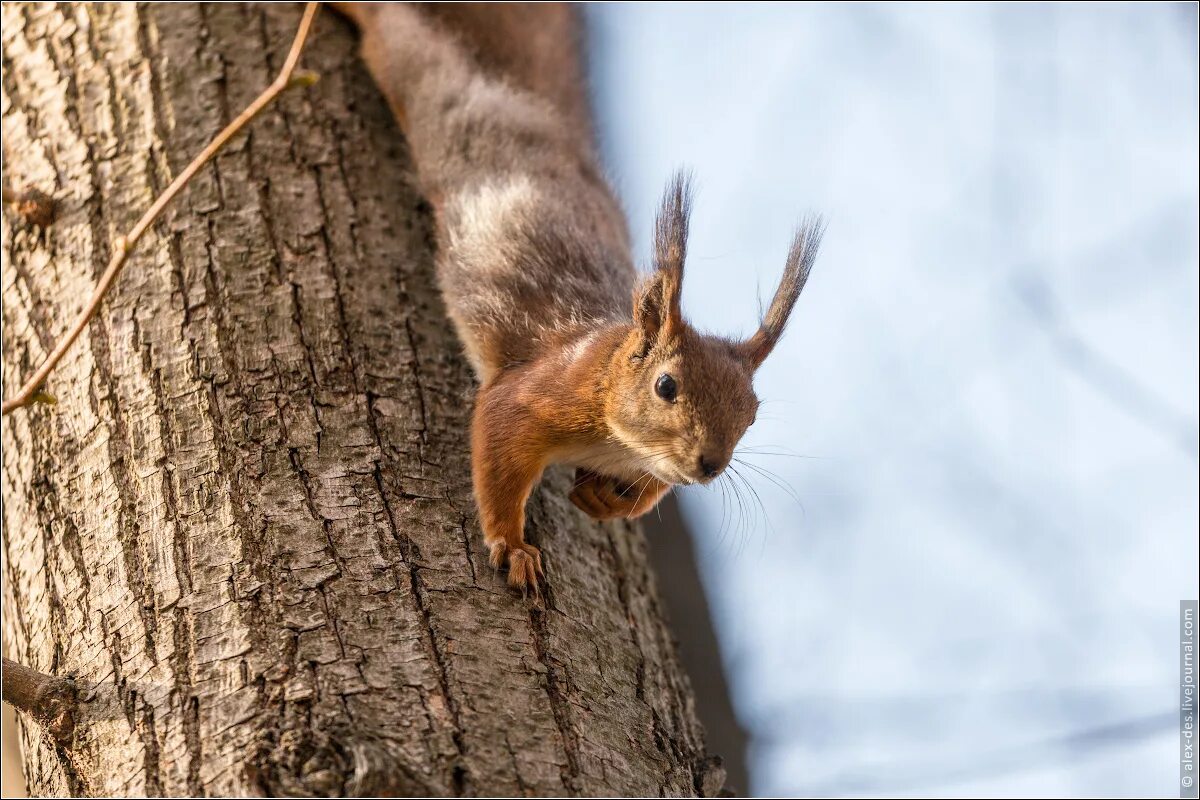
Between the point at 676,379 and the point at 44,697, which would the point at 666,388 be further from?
the point at 44,697

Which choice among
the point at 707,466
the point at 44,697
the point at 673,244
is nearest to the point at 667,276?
the point at 673,244

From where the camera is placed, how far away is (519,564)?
217cm

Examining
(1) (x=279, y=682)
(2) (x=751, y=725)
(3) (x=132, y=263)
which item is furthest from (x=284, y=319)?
(2) (x=751, y=725)

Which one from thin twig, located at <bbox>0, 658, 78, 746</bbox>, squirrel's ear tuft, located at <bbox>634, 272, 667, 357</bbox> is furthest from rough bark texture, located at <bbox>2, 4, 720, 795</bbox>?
squirrel's ear tuft, located at <bbox>634, 272, 667, 357</bbox>

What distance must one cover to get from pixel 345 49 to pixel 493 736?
2289 mm

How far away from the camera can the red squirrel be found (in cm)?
255

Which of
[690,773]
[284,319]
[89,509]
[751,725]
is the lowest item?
[751,725]

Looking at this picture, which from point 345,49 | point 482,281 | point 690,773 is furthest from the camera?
point 345,49

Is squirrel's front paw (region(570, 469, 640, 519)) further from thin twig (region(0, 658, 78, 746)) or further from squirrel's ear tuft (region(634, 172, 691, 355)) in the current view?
thin twig (region(0, 658, 78, 746))

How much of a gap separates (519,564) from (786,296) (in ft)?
3.18

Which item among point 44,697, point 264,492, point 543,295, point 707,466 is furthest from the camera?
point 543,295

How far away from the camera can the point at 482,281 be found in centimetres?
292

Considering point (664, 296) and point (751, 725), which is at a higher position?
point (664, 296)

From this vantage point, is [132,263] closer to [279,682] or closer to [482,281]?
[482,281]
